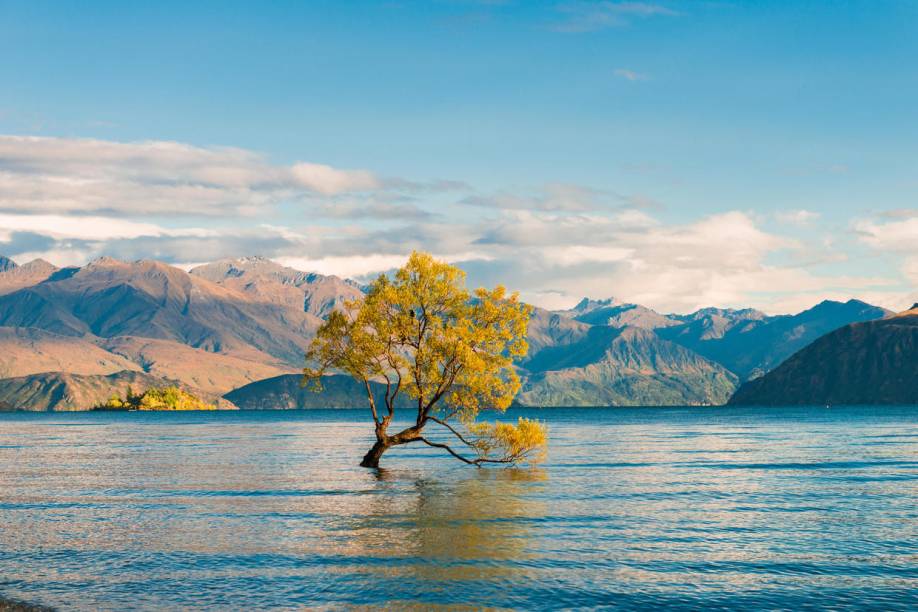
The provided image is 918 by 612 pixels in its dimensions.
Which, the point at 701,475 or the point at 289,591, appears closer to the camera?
the point at 289,591

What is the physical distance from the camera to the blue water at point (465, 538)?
1324 inches

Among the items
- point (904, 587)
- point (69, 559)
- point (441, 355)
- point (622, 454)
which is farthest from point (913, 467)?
point (69, 559)

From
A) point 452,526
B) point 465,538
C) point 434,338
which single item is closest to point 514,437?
point 434,338

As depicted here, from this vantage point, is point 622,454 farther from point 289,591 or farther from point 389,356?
point 289,591

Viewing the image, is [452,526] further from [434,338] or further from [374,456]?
[374,456]

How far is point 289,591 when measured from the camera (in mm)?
33875

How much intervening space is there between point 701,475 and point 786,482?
8964 millimetres

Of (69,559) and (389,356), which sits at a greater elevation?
(389,356)

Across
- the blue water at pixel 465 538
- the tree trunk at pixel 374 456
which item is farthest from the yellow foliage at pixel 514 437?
the tree trunk at pixel 374 456

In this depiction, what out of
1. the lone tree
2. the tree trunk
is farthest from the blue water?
the lone tree

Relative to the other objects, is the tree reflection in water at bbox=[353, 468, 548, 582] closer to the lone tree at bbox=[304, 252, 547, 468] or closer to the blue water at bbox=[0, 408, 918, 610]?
the blue water at bbox=[0, 408, 918, 610]

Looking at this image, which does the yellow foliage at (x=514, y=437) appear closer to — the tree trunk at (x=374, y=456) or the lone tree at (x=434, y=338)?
the lone tree at (x=434, y=338)

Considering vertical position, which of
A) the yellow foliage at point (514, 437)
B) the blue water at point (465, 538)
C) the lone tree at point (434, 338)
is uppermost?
the lone tree at point (434, 338)

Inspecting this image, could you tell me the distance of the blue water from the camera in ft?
110
